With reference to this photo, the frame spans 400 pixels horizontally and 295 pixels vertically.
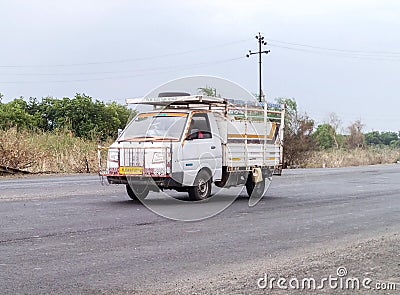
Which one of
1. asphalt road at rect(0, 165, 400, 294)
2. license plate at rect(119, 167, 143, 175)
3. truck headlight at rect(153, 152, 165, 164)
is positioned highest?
truck headlight at rect(153, 152, 165, 164)

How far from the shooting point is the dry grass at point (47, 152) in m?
26.7

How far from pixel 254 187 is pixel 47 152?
15.0m

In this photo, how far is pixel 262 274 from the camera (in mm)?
7500

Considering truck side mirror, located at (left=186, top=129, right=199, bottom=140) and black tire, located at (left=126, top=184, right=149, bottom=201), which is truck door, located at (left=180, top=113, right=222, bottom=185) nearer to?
truck side mirror, located at (left=186, top=129, right=199, bottom=140)

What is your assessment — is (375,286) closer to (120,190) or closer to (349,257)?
(349,257)

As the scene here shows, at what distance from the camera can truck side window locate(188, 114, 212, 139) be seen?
48.0ft

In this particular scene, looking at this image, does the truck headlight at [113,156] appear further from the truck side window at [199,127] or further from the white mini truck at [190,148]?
the truck side window at [199,127]

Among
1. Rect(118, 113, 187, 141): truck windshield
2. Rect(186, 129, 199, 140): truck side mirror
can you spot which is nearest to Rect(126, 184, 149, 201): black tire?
Rect(118, 113, 187, 141): truck windshield

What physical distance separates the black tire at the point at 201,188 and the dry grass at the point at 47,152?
45.0 feet

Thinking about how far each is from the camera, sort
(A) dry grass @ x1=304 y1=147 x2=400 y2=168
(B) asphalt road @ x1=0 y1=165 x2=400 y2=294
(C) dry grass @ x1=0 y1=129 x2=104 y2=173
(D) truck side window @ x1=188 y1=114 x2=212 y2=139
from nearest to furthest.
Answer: (B) asphalt road @ x1=0 y1=165 x2=400 y2=294 → (D) truck side window @ x1=188 y1=114 x2=212 y2=139 → (C) dry grass @ x1=0 y1=129 x2=104 y2=173 → (A) dry grass @ x1=304 y1=147 x2=400 y2=168

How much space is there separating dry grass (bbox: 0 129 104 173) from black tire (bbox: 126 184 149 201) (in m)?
12.6

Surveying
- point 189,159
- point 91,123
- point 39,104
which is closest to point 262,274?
point 189,159

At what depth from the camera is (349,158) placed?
2060 inches

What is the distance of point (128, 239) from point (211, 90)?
570 centimetres
